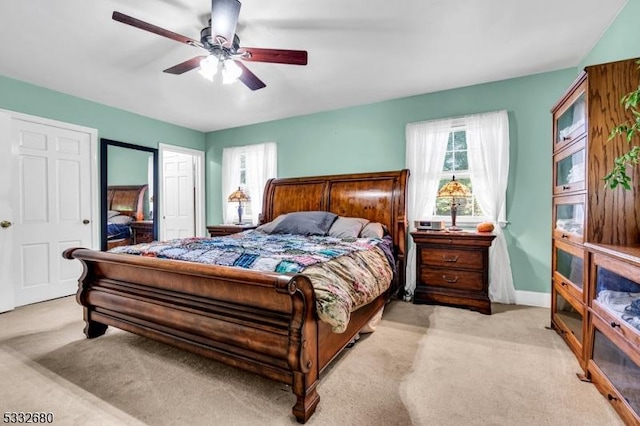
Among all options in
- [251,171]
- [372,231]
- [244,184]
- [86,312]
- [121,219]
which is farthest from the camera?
[244,184]

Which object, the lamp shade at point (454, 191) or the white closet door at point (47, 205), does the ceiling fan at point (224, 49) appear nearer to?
the lamp shade at point (454, 191)

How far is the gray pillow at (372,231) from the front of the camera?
3363 mm

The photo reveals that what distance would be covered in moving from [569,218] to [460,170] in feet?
4.84

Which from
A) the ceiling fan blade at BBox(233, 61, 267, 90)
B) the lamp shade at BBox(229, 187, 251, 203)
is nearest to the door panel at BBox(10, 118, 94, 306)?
the lamp shade at BBox(229, 187, 251, 203)

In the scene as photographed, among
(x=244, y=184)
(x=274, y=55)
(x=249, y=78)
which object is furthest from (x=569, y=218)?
(x=244, y=184)

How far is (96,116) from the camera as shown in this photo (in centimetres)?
398

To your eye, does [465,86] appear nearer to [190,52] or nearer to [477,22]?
[477,22]

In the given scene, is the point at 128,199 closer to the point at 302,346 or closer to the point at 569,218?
the point at 302,346

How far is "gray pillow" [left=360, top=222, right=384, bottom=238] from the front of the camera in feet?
11.0

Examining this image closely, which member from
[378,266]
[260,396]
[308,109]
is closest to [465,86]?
[308,109]

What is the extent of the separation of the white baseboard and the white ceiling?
94.8 inches

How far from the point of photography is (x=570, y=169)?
226 centimetres

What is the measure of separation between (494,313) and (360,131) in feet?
8.98

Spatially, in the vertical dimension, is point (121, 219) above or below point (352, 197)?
below
